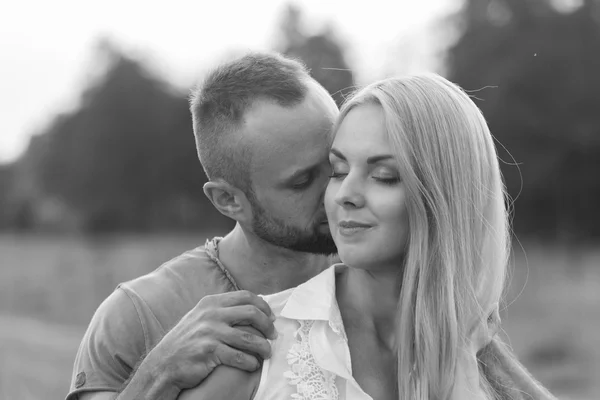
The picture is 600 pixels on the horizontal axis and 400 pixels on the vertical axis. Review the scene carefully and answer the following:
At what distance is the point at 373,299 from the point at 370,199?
0.44 meters

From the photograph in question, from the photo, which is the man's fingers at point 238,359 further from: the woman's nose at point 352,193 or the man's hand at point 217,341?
the woman's nose at point 352,193

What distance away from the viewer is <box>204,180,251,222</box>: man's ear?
3688 millimetres

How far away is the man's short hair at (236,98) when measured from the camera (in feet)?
11.8

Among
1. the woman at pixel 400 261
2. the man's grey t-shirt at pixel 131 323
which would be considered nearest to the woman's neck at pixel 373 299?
the woman at pixel 400 261

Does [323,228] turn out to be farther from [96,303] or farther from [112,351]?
[96,303]

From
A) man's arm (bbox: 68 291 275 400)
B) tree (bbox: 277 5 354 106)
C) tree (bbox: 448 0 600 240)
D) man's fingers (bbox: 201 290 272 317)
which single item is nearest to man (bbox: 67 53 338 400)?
man's arm (bbox: 68 291 275 400)

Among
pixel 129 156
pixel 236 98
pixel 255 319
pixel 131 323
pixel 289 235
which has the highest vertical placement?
pixel 236 98

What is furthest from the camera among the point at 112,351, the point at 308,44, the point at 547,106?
the point at 308,44

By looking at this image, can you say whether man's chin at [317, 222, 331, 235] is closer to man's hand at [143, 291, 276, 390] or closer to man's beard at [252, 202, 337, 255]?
man's beard at [252, 202, 337, 255]

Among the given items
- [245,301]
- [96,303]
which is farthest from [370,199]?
[96,303]

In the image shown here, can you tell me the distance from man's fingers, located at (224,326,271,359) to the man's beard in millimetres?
911

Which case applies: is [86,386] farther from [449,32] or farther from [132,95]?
[132,95]

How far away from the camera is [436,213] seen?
287 cm

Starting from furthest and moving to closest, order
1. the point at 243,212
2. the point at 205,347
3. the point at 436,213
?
the point at 243,212, the point at 436,213, the point at 205,347
